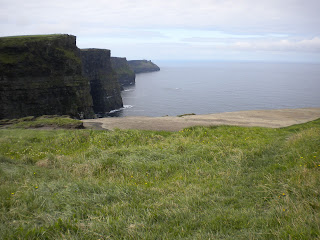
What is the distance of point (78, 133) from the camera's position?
1712 centimetres

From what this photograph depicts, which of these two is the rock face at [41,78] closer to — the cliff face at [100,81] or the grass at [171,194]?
the cliff face at [100,81]

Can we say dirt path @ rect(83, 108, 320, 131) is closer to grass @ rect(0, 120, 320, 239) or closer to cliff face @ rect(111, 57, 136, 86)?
grass @ rect(0, 120, 320, 239)

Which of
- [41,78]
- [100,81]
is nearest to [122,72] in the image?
[100,81]

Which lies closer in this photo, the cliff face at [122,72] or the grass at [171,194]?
the grass at [171,194]

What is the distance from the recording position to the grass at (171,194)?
5359mm

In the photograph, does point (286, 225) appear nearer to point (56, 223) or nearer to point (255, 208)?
point (255, 208)

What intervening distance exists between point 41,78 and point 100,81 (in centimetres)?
3058

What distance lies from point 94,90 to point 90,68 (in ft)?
23.3

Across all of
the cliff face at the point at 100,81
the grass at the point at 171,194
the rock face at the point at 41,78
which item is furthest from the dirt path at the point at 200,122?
the cliff face at the point at 100,81

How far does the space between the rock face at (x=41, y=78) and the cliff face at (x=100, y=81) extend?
2052 centimetres

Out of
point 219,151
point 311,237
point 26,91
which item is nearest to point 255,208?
point 311,237

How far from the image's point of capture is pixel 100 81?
269 ft

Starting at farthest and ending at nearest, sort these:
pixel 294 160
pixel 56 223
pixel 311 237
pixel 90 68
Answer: pixel 90 68
pixel 294 160
pixel 56 223
pixel 311 237

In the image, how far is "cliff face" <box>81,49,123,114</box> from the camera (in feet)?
262
